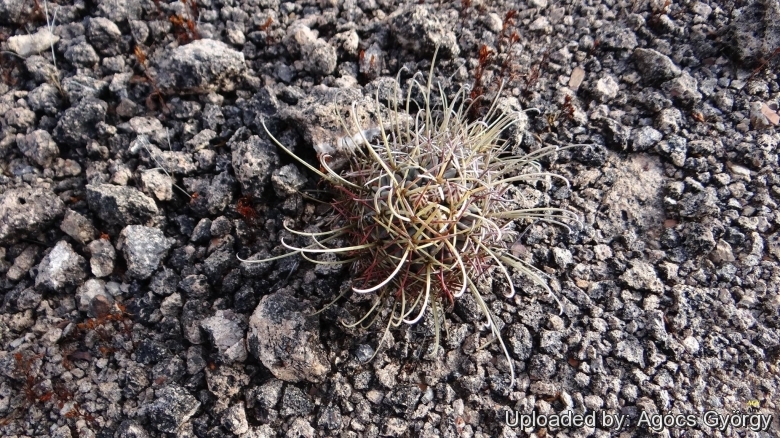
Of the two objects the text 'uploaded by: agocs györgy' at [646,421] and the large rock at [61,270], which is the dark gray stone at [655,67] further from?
the large rock at [61,270]

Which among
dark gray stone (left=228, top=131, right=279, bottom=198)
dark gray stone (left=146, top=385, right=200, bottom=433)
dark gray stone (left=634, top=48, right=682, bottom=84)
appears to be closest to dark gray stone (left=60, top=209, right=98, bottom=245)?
dark gray stone (left=228, top=131, right=279, bottom=198)

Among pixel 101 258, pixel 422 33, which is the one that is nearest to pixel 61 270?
pixel 101 258

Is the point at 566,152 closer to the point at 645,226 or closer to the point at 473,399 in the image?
the point at 645,226

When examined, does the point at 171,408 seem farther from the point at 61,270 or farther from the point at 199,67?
the point at 199,67

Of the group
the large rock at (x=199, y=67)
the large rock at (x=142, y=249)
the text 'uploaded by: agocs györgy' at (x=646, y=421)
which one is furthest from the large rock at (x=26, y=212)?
the text 'uploaded by: agocs györgy' at (x=646, y=421)

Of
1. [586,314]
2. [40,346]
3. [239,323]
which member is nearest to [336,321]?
[239,323]

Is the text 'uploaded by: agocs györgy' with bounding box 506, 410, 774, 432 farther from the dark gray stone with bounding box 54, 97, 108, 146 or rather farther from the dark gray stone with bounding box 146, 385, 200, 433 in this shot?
the dark gray stone with bounding box 54, 97, 108, 146
